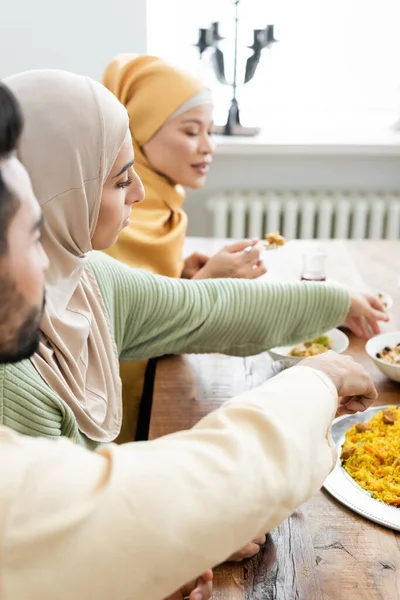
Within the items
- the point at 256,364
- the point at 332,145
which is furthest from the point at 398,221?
the point at 256,364

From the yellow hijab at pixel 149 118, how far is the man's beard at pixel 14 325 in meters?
1.12

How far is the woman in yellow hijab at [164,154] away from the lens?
1759 millimetres

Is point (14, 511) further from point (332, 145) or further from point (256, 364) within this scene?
point (332, 145)

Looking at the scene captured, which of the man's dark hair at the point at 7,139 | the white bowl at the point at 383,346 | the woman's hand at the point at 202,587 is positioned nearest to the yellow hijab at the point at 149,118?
the white bowl at the point at 383,346

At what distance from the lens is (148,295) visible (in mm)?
1354

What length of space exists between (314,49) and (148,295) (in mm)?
2386

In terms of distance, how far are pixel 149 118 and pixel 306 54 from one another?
5.88 ft

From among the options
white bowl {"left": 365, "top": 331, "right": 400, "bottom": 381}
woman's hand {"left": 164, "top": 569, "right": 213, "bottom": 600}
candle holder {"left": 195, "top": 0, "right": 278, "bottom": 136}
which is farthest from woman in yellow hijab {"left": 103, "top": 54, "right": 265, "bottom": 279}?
candle holder {"left": 195, "top": 0, "right": 278, "bottom": 136}

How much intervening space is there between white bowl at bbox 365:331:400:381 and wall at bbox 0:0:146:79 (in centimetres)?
208

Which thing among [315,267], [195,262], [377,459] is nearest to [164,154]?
[195,262]

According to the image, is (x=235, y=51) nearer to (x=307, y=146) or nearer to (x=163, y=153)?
(x=307, y=146)

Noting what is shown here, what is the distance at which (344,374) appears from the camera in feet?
2.84

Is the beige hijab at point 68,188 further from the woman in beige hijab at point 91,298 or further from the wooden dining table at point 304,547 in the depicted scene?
the wooden dining table at point 304,547

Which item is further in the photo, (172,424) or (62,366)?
(172,424)
